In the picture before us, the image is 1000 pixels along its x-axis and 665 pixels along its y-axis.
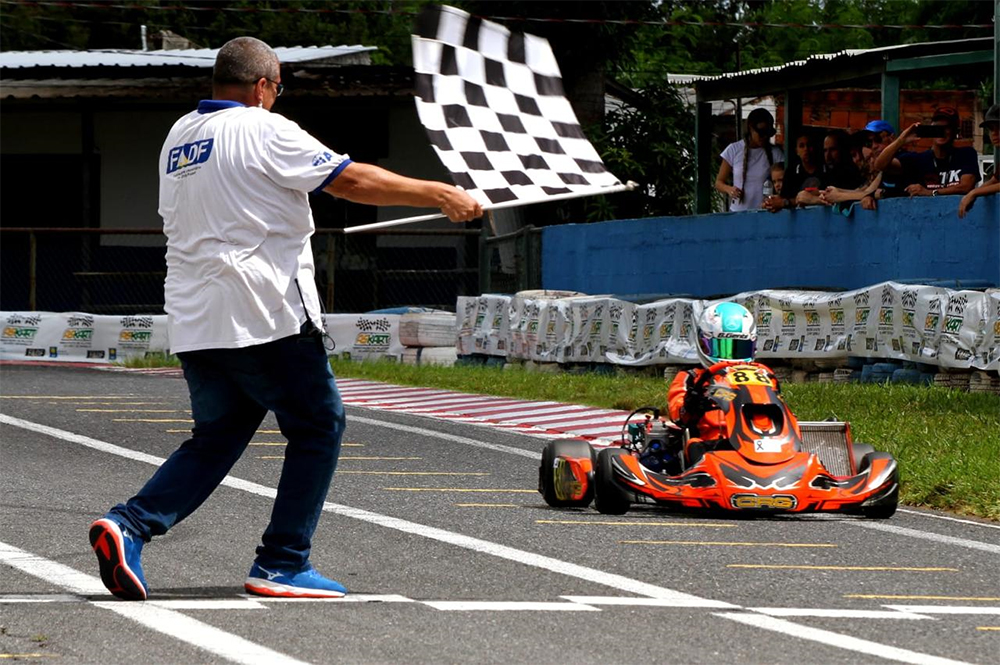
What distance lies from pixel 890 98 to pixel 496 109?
1047cm

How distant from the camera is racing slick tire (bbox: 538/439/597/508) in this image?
773 centimetres

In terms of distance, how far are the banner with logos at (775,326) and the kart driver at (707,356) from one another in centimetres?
498

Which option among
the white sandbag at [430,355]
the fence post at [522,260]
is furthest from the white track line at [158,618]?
the fence post at [522,260]

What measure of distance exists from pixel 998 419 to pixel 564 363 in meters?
7.47

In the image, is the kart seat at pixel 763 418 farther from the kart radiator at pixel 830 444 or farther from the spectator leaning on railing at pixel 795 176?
the spectator leaning on railing at pixel 795 176

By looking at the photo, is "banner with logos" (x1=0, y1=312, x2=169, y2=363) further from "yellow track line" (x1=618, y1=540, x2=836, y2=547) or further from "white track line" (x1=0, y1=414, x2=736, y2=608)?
"yellow track line" (x1=618, y1=540, x2=836, y2=547)

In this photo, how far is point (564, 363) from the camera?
17.8 meters

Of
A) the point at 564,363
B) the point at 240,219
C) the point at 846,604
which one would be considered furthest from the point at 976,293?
the point at 240,219

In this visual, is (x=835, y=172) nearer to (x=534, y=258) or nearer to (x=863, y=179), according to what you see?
(x=863, y=179)

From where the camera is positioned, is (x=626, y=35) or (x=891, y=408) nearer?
(x=891, y=408)

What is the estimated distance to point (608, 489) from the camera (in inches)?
296

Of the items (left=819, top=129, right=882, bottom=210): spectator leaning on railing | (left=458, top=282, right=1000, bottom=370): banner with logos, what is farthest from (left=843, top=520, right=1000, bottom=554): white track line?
(left=819, top=129, right=882, bottom=210): spectator leaning on railing

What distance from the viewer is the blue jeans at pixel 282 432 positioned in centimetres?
516

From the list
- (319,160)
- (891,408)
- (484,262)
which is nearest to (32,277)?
(484,262)
